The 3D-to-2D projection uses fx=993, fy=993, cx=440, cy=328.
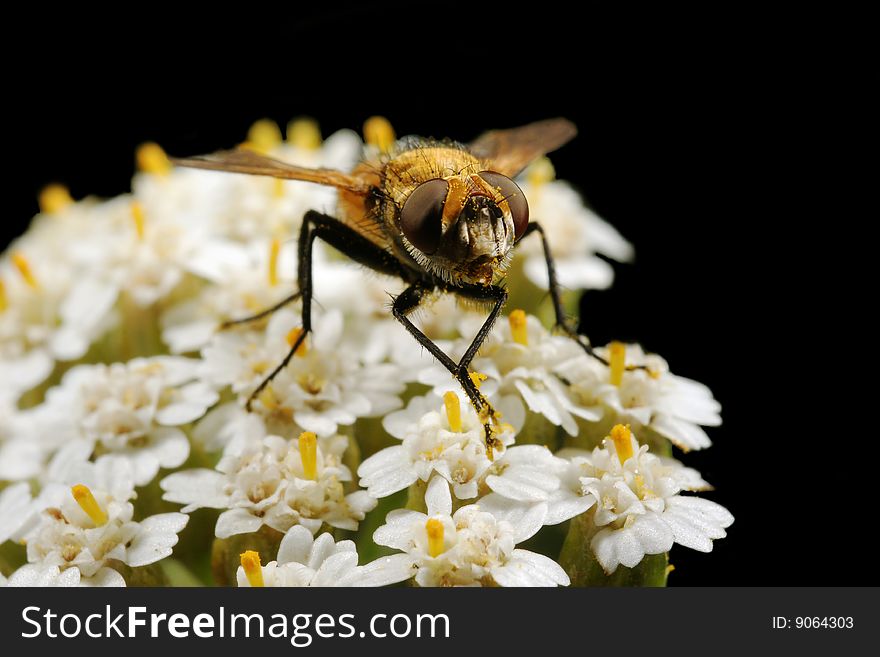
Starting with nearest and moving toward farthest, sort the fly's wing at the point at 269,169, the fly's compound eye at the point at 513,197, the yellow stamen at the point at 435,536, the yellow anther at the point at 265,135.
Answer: the yellow stamen at the point at 435,536
the fly's compound eye at the point at 513,197
the fly's wing at the point at 269,169
the yellow anther at the point at 265,135

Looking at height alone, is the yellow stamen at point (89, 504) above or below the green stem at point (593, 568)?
above

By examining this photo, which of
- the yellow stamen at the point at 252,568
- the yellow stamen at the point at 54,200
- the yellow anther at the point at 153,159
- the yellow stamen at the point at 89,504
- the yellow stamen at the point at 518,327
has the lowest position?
the yellow stamen at the point at 252,568

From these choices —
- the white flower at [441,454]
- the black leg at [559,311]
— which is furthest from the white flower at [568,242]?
the white flower at [441,454]

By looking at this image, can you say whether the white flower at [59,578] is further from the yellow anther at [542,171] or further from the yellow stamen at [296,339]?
the yellow anther at [542,171]

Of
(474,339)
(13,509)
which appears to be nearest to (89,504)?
(13,509)

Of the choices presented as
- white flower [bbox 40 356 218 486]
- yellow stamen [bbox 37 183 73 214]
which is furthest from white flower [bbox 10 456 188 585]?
yellow stamen [bbox 37 183 73 214]

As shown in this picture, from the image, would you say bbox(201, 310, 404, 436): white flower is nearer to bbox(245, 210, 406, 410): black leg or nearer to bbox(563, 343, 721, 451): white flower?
bbox(245, 210, 406, 410): black leg
